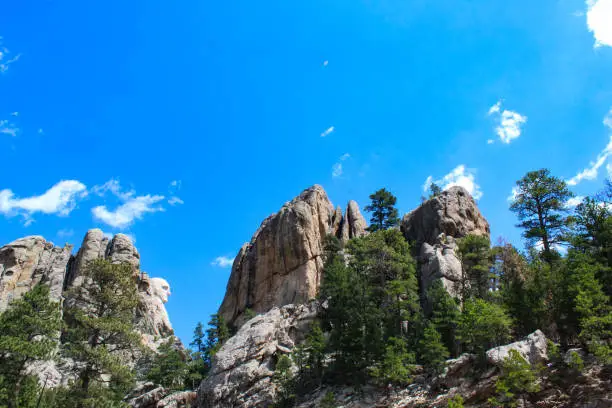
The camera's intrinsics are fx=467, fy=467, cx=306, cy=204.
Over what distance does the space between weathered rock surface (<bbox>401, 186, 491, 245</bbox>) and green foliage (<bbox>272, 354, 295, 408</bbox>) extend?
23.1 meters

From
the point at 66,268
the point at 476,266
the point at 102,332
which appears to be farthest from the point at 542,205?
the point at 66,268

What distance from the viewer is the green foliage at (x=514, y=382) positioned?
26781 mm

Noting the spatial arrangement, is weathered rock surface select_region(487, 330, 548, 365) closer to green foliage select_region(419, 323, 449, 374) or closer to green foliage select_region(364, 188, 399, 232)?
green foliage select_region(419, 323, 449, 374)

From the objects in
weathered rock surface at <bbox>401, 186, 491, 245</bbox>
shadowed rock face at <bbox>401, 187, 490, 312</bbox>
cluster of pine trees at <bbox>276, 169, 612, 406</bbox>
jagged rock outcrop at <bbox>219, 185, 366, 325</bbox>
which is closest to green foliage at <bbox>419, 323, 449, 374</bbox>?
cluster of pine trees at <bbox>276, 169, 612, 406</bbox>

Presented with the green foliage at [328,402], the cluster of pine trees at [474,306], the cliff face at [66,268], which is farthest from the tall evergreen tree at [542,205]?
the cliff face at [66,268]

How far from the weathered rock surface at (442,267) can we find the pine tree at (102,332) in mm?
25864

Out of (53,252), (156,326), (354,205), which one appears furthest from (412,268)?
(53,252)

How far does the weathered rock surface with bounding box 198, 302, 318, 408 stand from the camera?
4012cm

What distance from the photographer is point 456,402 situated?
28.5 metres

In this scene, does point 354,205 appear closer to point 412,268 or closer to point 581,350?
point 412,268

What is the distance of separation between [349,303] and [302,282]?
18.4 meters

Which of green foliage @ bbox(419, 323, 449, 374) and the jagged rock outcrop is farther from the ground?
the jagged rock outcrop

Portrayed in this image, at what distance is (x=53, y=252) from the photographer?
236 ft

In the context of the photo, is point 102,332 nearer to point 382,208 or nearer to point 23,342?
point 23,342
